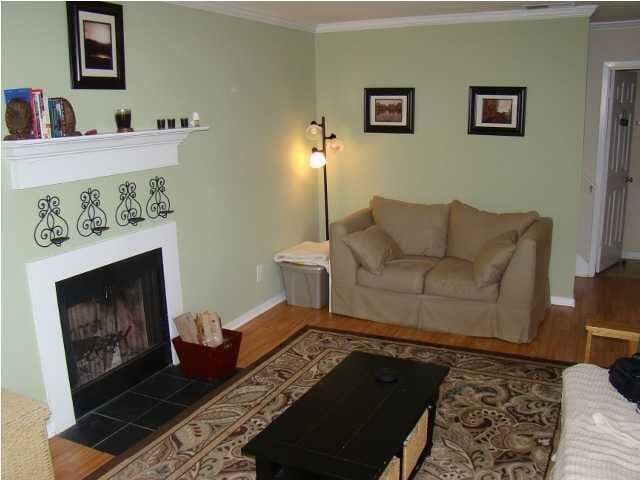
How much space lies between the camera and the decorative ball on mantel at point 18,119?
9.59 feet

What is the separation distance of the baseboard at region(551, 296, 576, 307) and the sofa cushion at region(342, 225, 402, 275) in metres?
1.51

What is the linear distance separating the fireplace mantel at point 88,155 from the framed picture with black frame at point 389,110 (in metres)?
2.00

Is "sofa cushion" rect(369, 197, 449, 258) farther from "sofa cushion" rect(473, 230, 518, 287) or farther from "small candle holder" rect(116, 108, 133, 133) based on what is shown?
"small candle holder" rect(116, 108, 133, 133)

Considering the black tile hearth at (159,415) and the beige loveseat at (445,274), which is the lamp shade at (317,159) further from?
the black tile hearth at (159,415)

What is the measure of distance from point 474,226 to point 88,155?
10.0 ft

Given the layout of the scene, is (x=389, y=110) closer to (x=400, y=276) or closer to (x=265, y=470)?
(x=400, y=276)

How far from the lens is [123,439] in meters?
3.35

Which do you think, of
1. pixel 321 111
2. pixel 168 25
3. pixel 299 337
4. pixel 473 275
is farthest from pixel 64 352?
pixel 321 111

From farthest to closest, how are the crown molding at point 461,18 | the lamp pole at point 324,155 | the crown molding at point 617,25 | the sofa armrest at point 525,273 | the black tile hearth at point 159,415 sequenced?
1. the lamp pole at point 324,155
2. the crown molding at point 617,25
3. the crown molding at point 461,18
4. the sofa armrest at point 525,273
5. the black tile hearth at point 159,415

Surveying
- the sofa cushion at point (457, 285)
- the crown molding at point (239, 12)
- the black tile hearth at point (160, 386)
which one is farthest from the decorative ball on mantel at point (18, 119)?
the sofa cushion at point (457, 285)

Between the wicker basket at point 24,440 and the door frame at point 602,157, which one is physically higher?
the door frame at point 602,157

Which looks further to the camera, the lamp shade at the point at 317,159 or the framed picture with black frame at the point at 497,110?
the lamp shade at the point at 317,159

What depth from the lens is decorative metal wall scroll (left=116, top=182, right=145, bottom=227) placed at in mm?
3705

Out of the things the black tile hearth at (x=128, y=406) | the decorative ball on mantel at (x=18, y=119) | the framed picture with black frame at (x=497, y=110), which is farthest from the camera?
the framed picture with black frame at (x=497, y=110)
